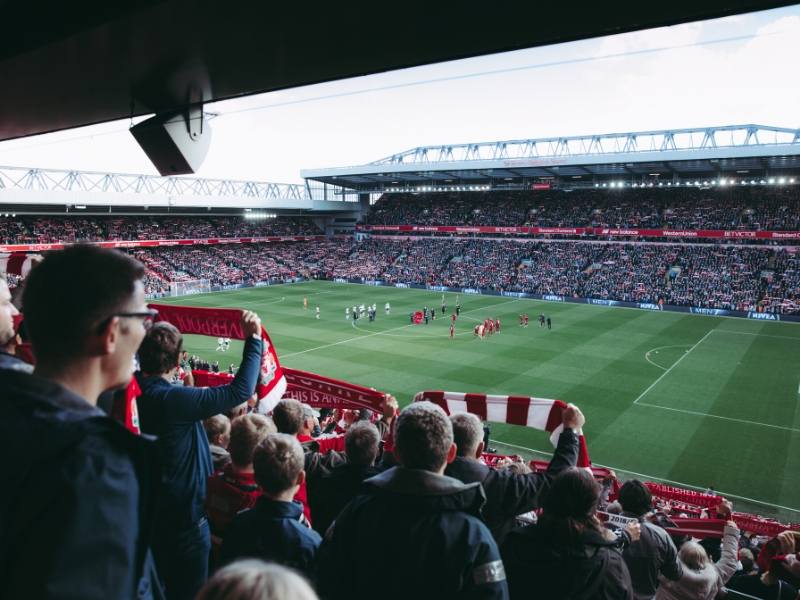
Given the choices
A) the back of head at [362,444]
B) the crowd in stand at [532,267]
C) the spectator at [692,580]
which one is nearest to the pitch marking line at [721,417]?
the spectator at [692,580]

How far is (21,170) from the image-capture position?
158 feet

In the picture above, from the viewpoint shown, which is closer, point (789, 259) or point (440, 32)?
point (440, 32)

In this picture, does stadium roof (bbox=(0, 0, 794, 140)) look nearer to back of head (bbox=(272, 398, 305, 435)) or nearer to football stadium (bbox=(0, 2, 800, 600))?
football stadium (bbox=(0, 2, 800, 600))

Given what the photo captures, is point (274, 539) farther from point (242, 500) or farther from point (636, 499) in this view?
point (636, 499)

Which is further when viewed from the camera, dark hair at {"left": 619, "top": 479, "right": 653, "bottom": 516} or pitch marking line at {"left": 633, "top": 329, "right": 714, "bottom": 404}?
pitch marking line at {"left": 633, "top": 329, "right": 714, "bottom": 404}

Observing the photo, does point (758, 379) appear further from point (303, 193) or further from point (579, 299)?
point (303, 193)

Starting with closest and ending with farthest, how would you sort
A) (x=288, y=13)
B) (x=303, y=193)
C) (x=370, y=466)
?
(x=288, y=13), (x=370, y=466), (x=303, y=193)

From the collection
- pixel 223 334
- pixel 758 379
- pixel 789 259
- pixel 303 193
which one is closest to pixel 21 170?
pixel 303 193

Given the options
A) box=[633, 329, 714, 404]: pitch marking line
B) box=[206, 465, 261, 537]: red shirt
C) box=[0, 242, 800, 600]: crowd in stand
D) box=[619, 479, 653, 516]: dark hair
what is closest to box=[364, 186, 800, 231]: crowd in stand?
box=[633, 329, 714, 404]: pitch marking line

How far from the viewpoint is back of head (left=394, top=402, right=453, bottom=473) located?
2.58 m

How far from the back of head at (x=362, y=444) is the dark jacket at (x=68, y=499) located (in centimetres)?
251

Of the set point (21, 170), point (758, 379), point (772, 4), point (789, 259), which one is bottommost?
point (758, 379)

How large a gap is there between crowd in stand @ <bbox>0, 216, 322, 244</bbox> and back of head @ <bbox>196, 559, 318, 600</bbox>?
186ft

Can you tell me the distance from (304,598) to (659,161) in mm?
54447
